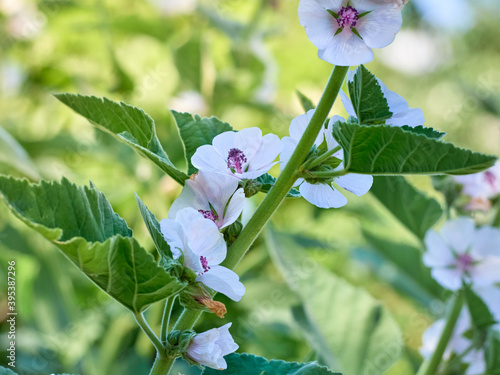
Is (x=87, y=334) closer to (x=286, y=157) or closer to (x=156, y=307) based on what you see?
(x=156, y=307)

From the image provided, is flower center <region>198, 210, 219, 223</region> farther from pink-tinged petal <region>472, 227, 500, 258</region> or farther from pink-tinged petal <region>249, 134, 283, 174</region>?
pink-tinged petal <region>472, 227, 500, 258</region>

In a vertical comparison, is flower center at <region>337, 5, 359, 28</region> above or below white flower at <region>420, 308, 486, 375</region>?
below

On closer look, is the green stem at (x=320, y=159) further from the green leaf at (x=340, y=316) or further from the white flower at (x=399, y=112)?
the green leaf at (x=340, y=316)

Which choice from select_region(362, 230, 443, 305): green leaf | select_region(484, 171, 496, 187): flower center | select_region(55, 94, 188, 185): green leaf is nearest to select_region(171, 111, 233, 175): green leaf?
select_region(55, 94, 188, 185): green leaf

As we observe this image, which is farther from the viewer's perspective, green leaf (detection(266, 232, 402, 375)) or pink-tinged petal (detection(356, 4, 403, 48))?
green leaf (detection(266, 232, 402, 375))

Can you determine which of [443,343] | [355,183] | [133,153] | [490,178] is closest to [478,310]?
[443,343]

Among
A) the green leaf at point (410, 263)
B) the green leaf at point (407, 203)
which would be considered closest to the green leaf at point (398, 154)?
the green leaf at point (407, 203)
